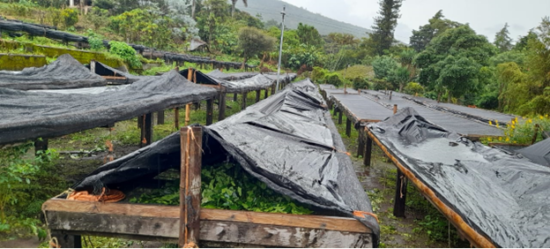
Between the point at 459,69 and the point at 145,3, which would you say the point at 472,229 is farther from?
the point at 145,3

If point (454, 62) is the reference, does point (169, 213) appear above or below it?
below

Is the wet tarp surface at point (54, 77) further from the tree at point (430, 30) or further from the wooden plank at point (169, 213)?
the tree at point (430, 30)

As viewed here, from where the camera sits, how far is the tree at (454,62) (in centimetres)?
1641

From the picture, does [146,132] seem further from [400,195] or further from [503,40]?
[503,40]

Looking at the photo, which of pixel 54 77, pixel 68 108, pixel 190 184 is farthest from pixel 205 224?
pixel 54 77

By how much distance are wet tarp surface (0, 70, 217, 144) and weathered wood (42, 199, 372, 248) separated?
160cm

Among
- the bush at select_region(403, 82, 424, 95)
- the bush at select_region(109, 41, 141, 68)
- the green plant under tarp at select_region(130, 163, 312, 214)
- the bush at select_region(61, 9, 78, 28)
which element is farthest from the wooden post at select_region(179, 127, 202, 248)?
the bush at select_region(61, 9, 78, 28)

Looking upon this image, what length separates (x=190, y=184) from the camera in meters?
2.30

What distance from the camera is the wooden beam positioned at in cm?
531

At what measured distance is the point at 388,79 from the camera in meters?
29.5

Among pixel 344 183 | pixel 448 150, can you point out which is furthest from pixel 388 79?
pixel 344 183

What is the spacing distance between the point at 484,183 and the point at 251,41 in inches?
1259

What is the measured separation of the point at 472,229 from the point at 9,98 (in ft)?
19.7

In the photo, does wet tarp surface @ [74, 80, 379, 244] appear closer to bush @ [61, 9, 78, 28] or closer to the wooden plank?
the wooden plank
